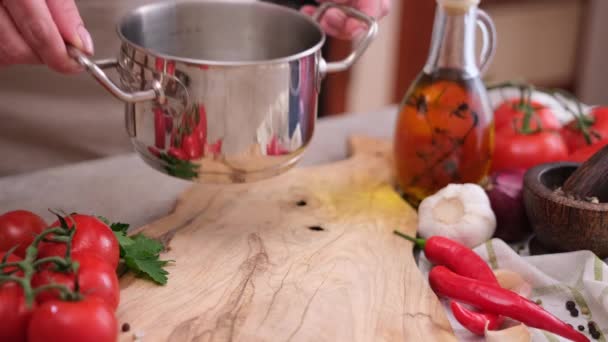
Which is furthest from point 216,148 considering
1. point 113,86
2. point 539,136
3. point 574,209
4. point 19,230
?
point 539,136

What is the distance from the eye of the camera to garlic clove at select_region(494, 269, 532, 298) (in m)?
0.96

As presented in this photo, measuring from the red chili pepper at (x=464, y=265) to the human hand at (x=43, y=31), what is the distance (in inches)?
19.7

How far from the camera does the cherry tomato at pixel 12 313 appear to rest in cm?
71

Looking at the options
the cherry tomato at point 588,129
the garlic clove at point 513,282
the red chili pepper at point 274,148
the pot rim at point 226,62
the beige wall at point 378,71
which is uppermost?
the pot rim at point 226,62

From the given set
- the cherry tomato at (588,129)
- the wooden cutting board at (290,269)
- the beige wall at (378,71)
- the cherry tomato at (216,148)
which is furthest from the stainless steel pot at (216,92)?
the beige wall at (378,71)

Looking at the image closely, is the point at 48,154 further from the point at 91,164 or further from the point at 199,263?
the point at 199,263

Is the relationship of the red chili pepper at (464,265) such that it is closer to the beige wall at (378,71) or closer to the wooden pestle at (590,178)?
the wooden pestle at (590,178)

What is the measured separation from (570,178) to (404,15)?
1.54m

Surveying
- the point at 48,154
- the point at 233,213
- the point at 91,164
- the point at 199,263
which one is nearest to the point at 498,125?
the point at 233,213

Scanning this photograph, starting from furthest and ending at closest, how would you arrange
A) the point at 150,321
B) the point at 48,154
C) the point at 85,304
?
the point at 48,154 < the point at 150,321 < the point at 85,304

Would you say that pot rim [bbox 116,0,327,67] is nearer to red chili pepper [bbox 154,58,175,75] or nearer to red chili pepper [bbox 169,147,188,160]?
red chili pepper [bbox 154,58,175,75]

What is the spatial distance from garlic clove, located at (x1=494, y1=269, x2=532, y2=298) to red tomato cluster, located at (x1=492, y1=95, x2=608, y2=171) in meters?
0.26

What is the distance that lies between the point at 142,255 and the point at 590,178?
1.93ft

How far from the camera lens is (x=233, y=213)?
3.54 ft
